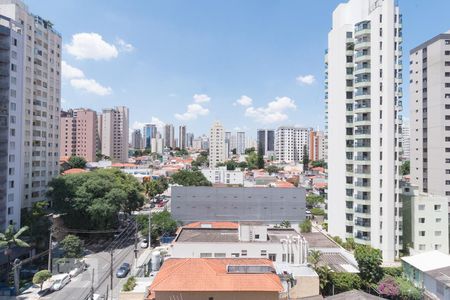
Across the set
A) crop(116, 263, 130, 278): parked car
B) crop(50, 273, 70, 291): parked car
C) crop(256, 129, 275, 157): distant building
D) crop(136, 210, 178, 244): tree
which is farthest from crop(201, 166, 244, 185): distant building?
crop(256, 129, 275, 157): distant building

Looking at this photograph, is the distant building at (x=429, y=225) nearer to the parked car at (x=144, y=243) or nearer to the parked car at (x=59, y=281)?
the parked car at (x=144, y=243)

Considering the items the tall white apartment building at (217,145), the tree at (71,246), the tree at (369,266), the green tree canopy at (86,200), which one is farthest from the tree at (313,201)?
the tall white apartment building at (217,145)

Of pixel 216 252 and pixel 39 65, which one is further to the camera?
pixel 39 65

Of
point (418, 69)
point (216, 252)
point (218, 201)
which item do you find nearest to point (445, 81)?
point (418, 69)

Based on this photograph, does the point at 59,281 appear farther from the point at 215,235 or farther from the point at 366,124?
the point at 366,124

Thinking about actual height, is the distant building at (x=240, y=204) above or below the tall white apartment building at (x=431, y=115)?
below

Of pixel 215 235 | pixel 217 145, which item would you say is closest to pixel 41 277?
pixel 215 235

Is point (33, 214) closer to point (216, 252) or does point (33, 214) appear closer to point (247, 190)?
point (216, 252)
